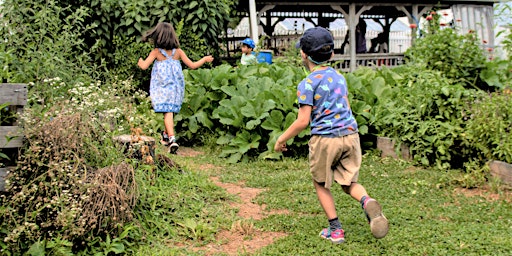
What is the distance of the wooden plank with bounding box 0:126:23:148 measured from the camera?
4.14 meters

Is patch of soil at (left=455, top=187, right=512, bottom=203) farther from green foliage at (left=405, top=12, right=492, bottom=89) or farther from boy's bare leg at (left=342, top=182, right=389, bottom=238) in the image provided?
green foliage at (left=405, top=12, right=492, bottom=89)

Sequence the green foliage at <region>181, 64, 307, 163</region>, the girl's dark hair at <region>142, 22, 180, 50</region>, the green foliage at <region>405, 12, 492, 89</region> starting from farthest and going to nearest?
the green foliage at <region>405, 12, 492, 89</region>
the girl's dark hair at <region>142, 22, 180, 50</region>
the green foliage at <region>181, 64, 307, 163</region>

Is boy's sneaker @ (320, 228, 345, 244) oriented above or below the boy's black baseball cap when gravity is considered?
below

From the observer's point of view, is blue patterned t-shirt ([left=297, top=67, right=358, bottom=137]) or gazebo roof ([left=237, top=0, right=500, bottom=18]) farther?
gazebo roof ([left=237, top=0, right=500, bottom=18])

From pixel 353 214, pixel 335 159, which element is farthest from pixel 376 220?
pixel 353 214

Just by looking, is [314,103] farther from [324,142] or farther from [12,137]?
[12,137]

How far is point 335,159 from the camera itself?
4281 mm

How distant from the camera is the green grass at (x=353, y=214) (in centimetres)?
425

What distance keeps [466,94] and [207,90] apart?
347 centimetres

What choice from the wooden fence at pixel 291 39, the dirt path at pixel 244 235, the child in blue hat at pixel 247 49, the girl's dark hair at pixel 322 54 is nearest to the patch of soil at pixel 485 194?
the dirt path at pixel 244 235

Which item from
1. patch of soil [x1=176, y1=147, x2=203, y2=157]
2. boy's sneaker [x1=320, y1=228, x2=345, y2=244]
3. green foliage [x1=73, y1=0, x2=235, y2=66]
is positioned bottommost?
boy's sneaker [x1=320, y1=228, x2=345, y2=244]

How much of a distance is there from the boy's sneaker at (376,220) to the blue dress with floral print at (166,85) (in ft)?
13.8

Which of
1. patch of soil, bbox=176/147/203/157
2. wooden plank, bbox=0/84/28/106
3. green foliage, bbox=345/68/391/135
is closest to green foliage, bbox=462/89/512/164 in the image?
green foliage, bbox=345/68/391/135

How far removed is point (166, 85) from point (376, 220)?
4339 mm
